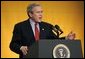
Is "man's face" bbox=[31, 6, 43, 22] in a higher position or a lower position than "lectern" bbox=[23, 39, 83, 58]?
higher

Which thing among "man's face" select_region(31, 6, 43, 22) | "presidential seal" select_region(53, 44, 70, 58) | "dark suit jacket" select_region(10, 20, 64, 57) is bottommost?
"presidential seal" select_region(53, 44, 70, 58)

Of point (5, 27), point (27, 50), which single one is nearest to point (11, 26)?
point (5, 27)

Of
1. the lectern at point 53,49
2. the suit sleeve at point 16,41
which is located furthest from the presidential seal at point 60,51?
the suit sleeve at point 16,41

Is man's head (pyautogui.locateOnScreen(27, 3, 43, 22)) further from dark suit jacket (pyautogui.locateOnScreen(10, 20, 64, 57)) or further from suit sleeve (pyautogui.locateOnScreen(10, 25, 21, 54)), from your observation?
suit sleeve (pyautogui.locateOnScreen(10, 25, 21, 54))

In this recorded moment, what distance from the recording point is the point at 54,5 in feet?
18.6

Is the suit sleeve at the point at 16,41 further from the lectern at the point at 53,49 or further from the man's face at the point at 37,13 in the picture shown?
the lectern at the point at 53,49

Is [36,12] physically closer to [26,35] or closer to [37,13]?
[37,13]

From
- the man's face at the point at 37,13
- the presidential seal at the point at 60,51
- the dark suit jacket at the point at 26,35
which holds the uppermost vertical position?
the man's face at the point at 37,13

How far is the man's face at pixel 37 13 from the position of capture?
2.71 meters

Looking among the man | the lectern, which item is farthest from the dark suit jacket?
the lectern

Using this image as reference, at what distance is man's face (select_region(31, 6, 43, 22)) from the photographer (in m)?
2.71

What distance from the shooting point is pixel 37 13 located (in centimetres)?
274

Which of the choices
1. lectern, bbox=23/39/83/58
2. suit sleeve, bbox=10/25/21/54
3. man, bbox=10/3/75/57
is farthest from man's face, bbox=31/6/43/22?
lectern, bbox=23/39/83/58

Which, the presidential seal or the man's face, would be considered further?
the man's face
